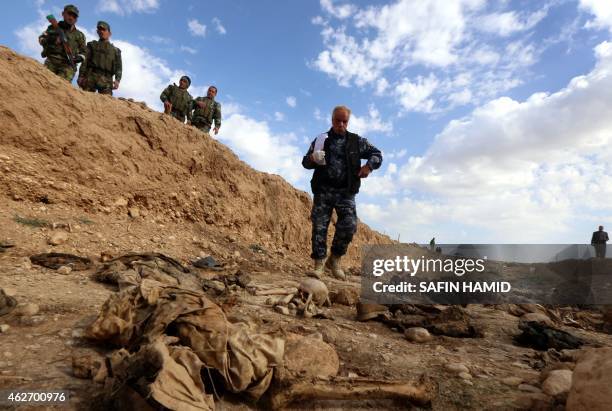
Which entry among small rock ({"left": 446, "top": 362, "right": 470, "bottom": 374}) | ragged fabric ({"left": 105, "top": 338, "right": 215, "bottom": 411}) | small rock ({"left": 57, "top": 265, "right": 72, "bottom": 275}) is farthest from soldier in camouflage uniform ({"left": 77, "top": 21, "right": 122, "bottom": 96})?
small rock ({"left": 446, "top": 362, "right": 470, "bottom": 374})

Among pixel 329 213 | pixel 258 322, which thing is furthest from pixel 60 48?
pixel 258 322

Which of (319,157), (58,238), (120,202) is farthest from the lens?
(120,202)

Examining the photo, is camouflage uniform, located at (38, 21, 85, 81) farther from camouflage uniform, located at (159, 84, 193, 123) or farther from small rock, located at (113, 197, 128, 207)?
small rock, located at (113, 197, 128, 207)

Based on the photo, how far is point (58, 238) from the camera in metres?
3.97

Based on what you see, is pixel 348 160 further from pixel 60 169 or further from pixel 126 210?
pixel 60 169

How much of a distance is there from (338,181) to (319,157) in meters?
0.40

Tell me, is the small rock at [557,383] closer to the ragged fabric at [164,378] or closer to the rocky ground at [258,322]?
the rocky ground at [258,322]

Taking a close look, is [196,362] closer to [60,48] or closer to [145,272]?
[145,272]

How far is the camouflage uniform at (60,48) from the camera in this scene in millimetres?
5916

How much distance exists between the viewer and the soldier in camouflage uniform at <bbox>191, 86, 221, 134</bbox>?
8.42 meters

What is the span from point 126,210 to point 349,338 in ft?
14.0

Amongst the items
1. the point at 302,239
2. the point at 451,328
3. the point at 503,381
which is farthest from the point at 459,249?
the point at 503,381

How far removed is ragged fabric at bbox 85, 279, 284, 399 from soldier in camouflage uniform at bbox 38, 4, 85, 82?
234 inches

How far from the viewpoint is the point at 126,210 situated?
5441 millimetres
